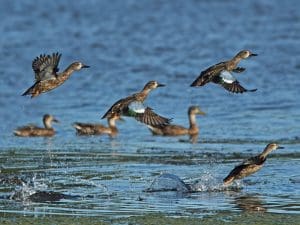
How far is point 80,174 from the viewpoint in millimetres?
14492

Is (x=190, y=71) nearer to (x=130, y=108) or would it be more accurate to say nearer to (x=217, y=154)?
(x=217, y=154)

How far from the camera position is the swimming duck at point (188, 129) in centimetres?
1919

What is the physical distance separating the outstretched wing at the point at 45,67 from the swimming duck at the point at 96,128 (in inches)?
195

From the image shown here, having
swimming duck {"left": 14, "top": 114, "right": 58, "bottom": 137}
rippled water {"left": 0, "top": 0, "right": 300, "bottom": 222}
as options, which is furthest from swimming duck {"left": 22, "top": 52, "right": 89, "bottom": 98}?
swimming duck {"left": 14, "top": 114, "right": 58, "bottom": 137}

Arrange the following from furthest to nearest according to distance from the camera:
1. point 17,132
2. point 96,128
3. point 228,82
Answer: point 96,128 → point 17,132 → point 228,82

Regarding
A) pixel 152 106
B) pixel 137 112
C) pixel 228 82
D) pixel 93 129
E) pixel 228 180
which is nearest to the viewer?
pixel 228 180

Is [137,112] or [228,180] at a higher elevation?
[137,112]

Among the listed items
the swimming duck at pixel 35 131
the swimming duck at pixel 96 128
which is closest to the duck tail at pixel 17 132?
the swimming duck at pixel 35 131

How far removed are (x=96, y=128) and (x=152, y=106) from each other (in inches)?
105

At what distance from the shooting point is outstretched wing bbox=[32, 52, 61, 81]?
545 inches

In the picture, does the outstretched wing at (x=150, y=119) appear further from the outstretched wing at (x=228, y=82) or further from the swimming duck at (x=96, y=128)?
the swimming duck at (x=96, y=128)

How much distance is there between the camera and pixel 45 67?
13.9 meters

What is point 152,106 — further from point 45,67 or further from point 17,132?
point 45,67

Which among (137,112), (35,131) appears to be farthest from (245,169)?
(35,131)
